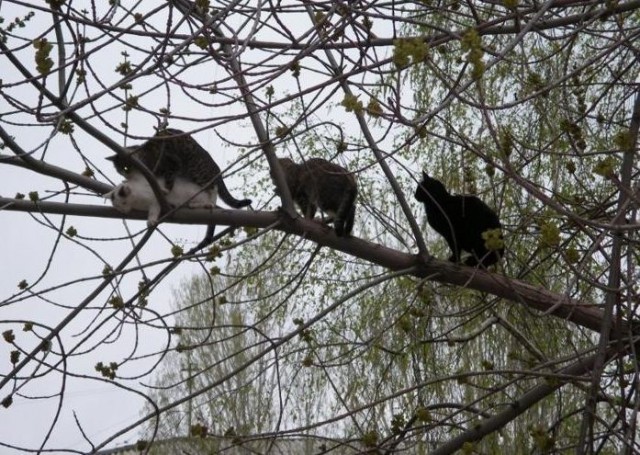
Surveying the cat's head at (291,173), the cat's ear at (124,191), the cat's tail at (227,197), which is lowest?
the cat's ear at (124,191)

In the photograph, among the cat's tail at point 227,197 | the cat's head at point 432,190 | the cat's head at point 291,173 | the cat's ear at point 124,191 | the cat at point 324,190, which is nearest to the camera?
the cat's ear at point 124,191

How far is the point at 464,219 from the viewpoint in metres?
3.26

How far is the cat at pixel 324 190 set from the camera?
3.05 meters

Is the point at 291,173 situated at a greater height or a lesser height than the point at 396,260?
greater

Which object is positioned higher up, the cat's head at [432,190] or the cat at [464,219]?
the cat's head at [432,190]

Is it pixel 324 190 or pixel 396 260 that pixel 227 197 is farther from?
pixel 396 260

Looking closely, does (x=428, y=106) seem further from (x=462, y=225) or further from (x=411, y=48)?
(x=411, y=48)

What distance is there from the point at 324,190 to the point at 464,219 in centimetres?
50

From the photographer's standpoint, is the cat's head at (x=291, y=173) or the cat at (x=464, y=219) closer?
the cat at (x=464, y=219)

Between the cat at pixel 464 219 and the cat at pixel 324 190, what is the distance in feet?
→ 0.84

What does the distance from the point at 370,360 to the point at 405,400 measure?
0.22 m

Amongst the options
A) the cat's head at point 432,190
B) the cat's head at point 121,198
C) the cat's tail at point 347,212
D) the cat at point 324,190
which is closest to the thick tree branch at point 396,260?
the cat's head at point 121,198

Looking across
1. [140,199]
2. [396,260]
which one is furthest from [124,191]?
[396,260]

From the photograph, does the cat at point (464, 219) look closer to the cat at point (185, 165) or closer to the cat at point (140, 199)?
the cat at point (185, 165)
